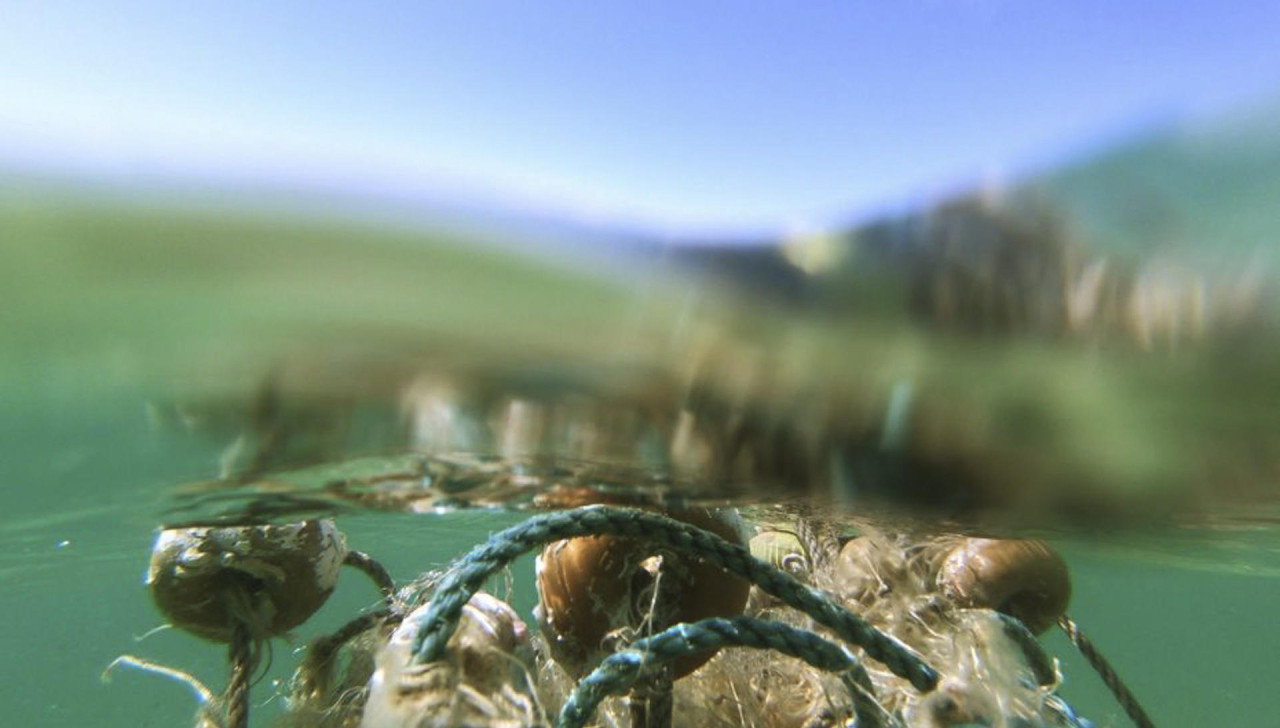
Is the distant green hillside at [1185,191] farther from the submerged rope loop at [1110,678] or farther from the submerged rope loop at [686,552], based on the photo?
the submerged rope loop at [1110,678]

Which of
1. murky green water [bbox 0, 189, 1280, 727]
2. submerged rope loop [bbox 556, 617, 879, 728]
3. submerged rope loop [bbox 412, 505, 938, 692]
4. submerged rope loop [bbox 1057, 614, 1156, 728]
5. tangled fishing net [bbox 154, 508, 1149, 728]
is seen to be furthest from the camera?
submerged rope loop [bbox 1057, 614, 1156, 728]

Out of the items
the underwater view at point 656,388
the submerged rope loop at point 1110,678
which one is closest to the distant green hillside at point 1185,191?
the underwater view at point 656,388

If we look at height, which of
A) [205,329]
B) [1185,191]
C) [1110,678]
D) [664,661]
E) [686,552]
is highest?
[1185,191]

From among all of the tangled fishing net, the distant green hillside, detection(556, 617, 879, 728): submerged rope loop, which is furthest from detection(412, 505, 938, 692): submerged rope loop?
the distant green hillside

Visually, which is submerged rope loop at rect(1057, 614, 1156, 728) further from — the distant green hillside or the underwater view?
the distant green hillside

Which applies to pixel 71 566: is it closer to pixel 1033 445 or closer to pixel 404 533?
pixel 404 533

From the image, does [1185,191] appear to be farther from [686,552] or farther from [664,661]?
[664,661]

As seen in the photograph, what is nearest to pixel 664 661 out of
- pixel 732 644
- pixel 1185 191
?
pixel 732 644
